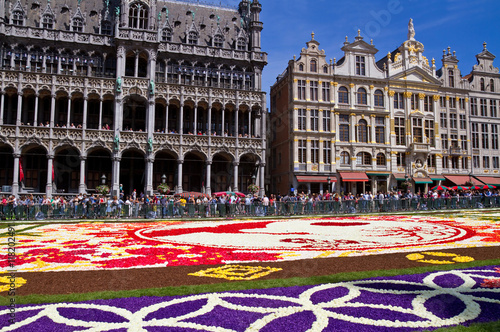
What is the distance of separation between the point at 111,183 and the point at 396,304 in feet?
117

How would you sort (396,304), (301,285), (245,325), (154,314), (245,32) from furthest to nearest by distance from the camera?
(245,32), (301,285), (396,304), (154,314), (245,325)

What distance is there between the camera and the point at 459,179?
155 feet

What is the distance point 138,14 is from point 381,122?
99.8ft

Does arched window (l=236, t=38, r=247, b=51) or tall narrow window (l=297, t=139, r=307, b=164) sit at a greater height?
arched window (l=236, t=38, r=247, b=51)

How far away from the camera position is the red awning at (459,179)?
1829 inches

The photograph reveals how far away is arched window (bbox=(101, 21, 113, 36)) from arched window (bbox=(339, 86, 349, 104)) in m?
26.9

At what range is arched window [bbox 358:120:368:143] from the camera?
45094 millimetres

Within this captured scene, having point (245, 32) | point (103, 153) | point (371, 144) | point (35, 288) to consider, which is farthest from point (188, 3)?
point (35, 288)

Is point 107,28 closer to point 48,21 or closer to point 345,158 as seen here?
point 48,21

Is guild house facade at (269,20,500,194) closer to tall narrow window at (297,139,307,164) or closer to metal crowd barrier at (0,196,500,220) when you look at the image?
tall narrow window at (297,139,307,164)

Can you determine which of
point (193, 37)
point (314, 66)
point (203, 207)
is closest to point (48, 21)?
point (193, 37)

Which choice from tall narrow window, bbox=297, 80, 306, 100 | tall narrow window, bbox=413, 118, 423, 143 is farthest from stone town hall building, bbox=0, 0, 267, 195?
tall narrow window, bbox=413, 118, 423, 143

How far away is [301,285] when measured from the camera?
19.5 feet

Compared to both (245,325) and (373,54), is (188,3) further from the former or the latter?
(245,325)
